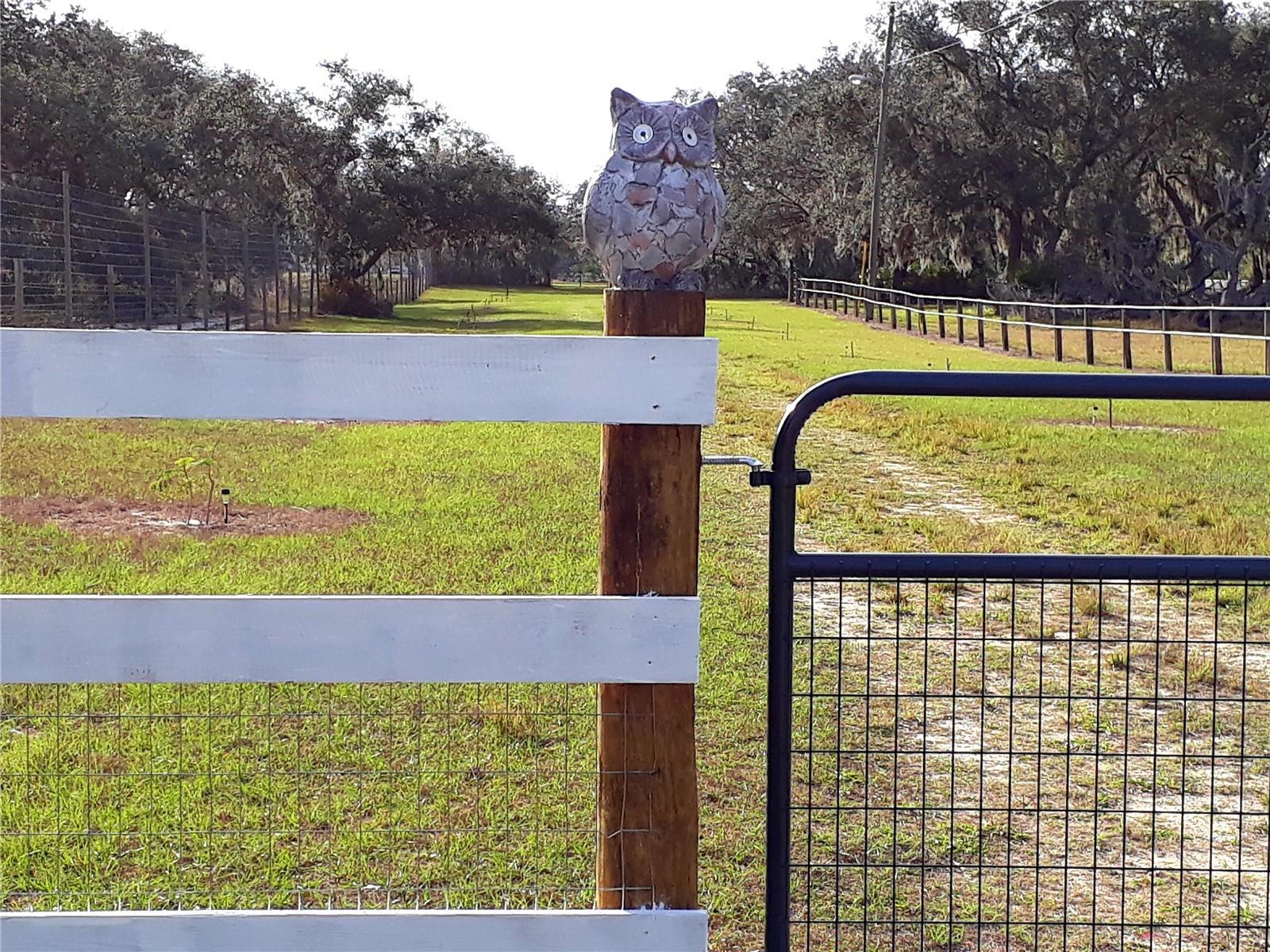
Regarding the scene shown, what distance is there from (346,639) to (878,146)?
39971 mm

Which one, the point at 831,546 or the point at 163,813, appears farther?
the point at 831,546

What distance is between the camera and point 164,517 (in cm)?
871

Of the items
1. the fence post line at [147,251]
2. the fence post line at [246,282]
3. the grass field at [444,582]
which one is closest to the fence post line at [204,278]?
the fence post line at [246,282]

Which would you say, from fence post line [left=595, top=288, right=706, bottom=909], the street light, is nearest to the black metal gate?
fence post line [left=595, top=288, right=706, bottom=909]

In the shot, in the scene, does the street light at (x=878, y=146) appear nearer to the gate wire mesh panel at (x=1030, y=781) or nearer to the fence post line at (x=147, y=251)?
the fence post line at (x=147, y=251)

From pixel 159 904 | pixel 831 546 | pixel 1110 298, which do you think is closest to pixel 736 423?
pixel 831 546

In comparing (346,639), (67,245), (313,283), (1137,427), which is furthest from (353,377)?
(313,283)

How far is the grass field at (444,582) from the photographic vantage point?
12.9 ft

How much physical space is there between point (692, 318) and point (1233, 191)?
4239 centimetres

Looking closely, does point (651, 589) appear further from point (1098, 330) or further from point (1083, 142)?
point (1083, 142)

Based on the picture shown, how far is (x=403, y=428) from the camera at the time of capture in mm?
14273

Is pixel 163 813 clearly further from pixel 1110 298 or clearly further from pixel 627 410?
pixel 1110 298

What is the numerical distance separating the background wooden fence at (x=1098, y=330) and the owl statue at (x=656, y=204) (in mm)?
15337

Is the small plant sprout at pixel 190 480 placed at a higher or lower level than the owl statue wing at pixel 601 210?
lower
